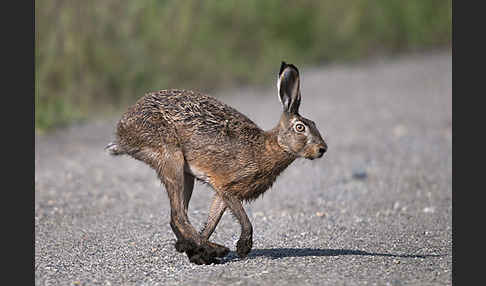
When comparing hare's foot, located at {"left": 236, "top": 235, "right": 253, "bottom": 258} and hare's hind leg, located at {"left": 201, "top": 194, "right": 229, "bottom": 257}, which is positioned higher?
hare's hind leg, located at {"left": 201, "top": 194, "right": 229, "bottom": 257}

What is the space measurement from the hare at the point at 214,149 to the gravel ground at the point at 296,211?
440mm

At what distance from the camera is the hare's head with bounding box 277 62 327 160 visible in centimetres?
699

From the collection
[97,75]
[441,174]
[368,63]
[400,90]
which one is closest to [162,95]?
[441,174]

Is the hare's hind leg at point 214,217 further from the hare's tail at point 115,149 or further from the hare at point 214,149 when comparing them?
the hare's tail at point 115,149

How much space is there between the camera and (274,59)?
1820 cm

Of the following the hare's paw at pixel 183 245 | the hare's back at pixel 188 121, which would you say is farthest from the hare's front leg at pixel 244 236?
the hare's back at pixel 188 121

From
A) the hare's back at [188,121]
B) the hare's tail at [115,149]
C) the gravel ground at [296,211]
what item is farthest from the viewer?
the hare's tail at [115,149]

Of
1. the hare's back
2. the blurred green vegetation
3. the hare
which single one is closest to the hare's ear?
the hare

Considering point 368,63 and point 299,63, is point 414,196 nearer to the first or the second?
Result: point 299,63

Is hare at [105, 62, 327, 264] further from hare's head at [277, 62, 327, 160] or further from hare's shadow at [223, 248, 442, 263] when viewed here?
hare's shadow at [223, 248, 442, 263]

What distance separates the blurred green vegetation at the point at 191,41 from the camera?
543 inches

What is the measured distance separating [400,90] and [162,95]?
10.8 meters

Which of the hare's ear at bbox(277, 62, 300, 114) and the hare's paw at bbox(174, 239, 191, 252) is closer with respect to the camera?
the hare's paw at bbox(174, 239, 191, 252)

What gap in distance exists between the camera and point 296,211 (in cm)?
905
